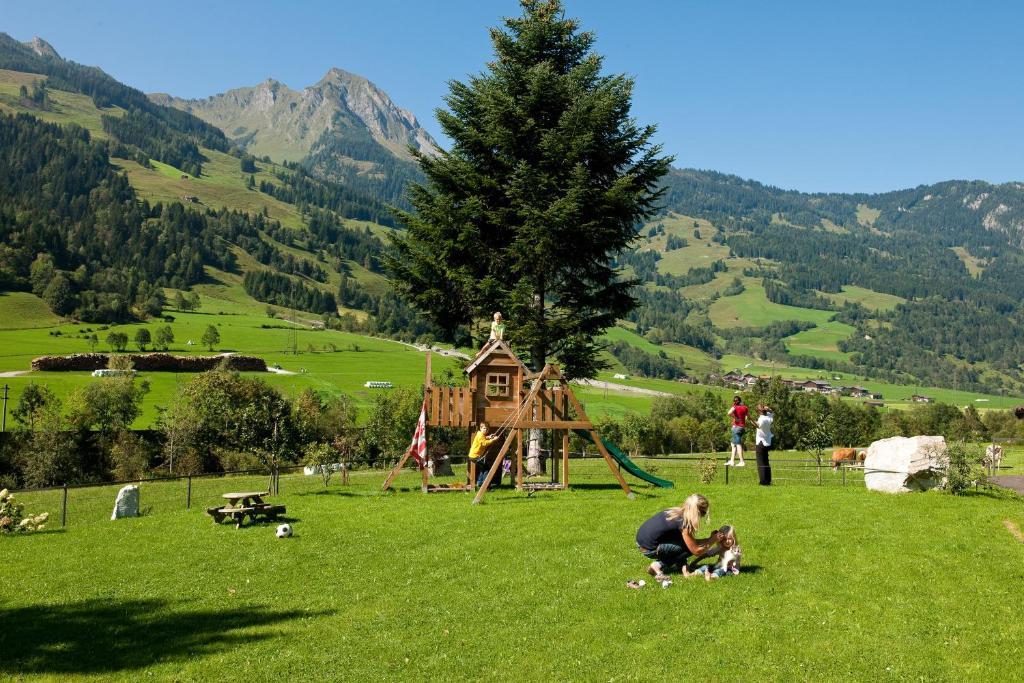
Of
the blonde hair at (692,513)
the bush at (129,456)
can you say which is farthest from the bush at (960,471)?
the bush at (129,456)

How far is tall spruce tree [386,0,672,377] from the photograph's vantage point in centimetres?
3081

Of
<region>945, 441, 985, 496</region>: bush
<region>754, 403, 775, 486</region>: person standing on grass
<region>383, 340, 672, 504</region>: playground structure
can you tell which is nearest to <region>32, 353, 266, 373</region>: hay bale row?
<region>383, 340, 672, 504</region>: playground structure

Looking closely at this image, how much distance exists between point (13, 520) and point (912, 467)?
26.3 m

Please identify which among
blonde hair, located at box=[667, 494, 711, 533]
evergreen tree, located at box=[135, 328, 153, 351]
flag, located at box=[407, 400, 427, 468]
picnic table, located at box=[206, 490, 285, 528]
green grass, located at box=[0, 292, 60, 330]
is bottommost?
picnic table, located at box=[206, 490, 285, 528]

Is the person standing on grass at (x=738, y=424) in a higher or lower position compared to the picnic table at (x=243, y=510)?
higher

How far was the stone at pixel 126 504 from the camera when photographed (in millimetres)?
23359

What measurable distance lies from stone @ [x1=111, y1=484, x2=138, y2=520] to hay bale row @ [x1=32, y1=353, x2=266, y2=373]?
105114 millimetres

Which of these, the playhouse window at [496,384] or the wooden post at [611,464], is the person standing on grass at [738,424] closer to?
the wooden post at [611,464]

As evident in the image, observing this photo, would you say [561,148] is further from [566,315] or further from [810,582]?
[810,582]

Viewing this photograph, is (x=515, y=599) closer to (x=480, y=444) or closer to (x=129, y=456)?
(x=480, y=444)

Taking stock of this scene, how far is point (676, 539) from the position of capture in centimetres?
1509

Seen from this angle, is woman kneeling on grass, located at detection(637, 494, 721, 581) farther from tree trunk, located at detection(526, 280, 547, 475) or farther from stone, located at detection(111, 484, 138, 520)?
stone, located at detection(111, 484, 138, 520)

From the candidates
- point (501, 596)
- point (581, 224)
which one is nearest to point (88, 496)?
point (581, 224)

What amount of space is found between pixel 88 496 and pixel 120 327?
411 ft
